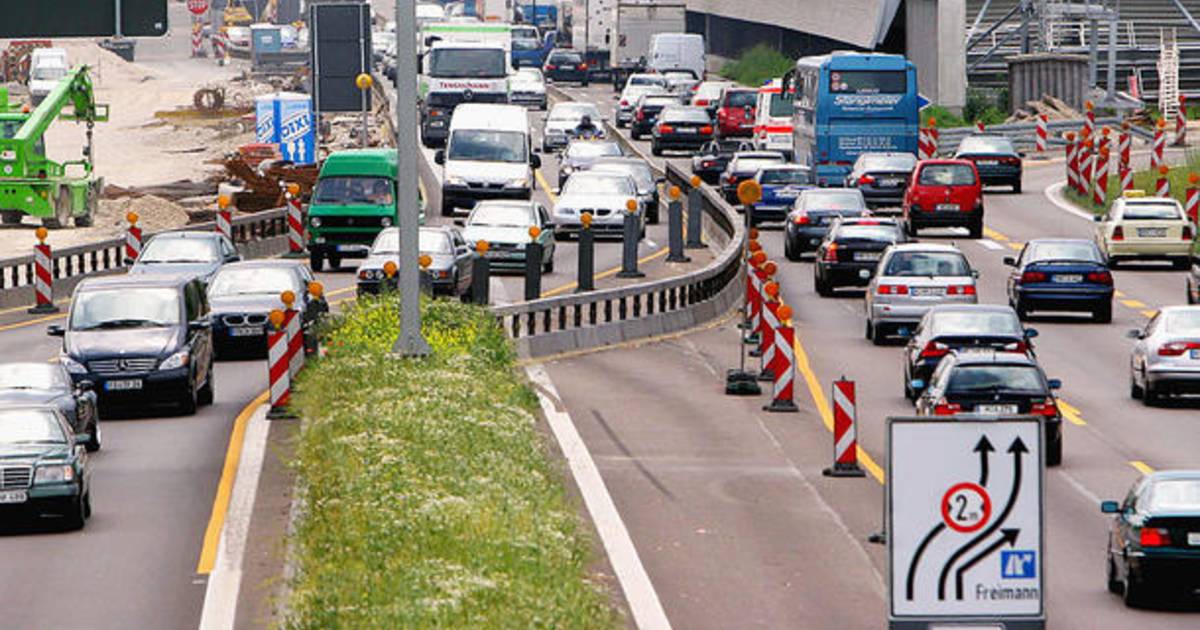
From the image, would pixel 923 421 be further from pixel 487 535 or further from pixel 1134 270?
pixel 1134 270

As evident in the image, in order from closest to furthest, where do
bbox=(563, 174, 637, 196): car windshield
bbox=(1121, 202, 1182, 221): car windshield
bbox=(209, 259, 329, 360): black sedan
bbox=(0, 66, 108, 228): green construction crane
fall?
bbox=(209, 259, 329, 360): black sedan < bbox=(1121, 202, 1182, 221): car windshield < bbox=(563, 174, 637, 196): car windshield < bbox=(0, 66, 108, 228): green construction crane

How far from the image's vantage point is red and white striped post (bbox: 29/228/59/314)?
152ft

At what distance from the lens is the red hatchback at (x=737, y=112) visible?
284ft

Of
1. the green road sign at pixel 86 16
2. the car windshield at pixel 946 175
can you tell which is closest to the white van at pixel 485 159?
the car windshield at pixel 946 175

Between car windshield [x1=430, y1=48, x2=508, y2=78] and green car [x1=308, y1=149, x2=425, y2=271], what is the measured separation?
25731mm

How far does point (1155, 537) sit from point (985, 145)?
48.9 m

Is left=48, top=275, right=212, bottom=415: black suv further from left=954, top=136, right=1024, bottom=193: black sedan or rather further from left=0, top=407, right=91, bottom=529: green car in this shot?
left=954, top=136, right=1024, bottom=193: black sedan

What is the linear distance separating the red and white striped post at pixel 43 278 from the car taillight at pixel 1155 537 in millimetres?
28958

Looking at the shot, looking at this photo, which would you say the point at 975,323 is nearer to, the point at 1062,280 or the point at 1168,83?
the point at 1062,280

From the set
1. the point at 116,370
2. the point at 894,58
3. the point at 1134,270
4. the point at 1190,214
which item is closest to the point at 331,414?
the point at 116,370

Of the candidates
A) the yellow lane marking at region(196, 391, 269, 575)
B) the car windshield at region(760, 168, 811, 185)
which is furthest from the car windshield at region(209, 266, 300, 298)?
the car windshield at region(760, 168, 811, 185)

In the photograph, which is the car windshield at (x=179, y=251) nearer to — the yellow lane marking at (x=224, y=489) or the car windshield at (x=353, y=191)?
the car windshield at (x=353, y=191)

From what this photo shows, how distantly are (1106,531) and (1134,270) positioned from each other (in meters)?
28.6

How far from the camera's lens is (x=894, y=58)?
6369cm
